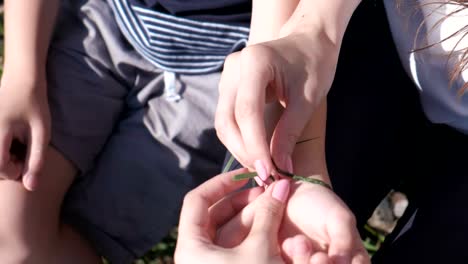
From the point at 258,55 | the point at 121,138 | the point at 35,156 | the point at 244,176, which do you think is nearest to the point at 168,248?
the point at 121,138

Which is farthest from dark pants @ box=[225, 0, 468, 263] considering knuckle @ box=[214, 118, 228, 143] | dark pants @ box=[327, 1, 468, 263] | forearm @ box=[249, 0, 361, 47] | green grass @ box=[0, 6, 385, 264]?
green grass @ box=[0, 6, 385, 264]

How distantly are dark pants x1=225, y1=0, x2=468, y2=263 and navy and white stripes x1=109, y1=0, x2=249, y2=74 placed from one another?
26cm

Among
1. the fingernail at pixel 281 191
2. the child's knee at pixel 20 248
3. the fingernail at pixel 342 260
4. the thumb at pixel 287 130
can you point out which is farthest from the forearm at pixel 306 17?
the child's knee at pixel 20 248

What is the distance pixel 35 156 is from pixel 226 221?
0.44 m

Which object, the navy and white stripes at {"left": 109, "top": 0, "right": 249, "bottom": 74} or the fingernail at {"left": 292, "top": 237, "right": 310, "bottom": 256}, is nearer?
the fingernail at {"left": 292, "top": 237, "right": 310, "bottom": 256}

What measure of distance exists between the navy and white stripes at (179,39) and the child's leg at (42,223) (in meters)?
0.28

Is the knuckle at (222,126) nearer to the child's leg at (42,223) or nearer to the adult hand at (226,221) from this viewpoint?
the adult hand at (226,221)

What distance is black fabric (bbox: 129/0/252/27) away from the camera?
1161 mm

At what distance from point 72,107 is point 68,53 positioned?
12cm

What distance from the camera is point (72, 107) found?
1184 mm

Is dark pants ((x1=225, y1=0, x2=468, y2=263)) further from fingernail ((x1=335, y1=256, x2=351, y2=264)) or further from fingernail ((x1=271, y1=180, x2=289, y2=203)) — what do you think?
fingernail ((x1=335, y1=256, x2=351, y2=264))

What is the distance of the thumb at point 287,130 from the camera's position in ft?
2.68

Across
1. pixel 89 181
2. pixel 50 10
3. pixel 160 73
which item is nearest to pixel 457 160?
pixel 160 73

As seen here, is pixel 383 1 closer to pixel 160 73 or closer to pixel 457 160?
pixel 457 160
